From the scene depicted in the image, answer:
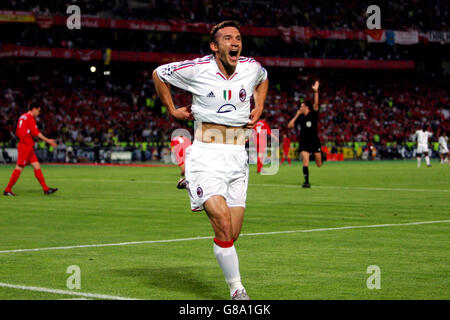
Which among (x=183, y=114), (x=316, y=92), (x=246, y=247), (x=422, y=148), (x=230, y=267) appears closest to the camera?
(x=230, y=267)

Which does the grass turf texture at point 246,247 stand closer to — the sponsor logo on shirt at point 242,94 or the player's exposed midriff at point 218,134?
the player's exposed midriff at point 218,134

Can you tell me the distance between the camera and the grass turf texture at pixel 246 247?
7883mm

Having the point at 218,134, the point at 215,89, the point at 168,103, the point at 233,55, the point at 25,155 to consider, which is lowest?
the point at 25,155

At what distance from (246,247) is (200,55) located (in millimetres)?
58605

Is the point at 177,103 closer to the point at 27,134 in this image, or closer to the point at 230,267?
the point at 27,134

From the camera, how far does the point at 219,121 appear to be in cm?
759

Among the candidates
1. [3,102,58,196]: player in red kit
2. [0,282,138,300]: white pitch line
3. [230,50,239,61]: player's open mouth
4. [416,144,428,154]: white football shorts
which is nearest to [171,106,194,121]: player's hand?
[230,50,239,61]: player's open mouth

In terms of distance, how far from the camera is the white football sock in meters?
7.07

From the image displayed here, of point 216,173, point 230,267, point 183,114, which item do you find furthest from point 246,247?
point 230,267

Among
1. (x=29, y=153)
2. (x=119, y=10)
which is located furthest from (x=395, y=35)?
(x=29, y=153)

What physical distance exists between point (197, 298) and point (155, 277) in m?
1.26

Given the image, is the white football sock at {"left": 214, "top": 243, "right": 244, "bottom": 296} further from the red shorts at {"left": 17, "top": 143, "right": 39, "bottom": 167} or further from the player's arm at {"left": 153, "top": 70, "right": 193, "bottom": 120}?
the red shorts at {"left": 17, "top": 143, "right": 39, "bottom": 167}

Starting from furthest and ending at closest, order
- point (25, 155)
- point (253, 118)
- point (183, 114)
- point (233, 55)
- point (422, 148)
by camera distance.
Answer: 1. point (422, 148)
2. point (25, 155)
3. point (253, 118)
4. point (183, 114)
5. point (233, 55)

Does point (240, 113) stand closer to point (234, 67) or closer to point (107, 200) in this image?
point (234, 67)
